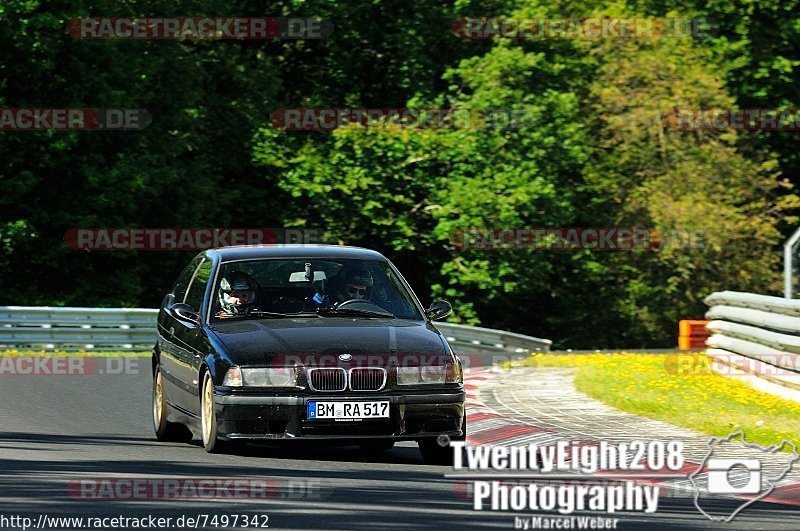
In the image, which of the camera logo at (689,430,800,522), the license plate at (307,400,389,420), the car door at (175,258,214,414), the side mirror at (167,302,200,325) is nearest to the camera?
the camera logo at (689,430,800,522)

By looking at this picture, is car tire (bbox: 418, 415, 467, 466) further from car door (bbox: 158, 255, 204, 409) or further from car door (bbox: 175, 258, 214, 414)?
car door (bbox: 158, 255, 204, 409)

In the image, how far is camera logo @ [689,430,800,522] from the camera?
10.2m

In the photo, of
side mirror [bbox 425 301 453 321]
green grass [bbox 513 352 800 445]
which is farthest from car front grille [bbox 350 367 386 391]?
green grass [bbox 513 352 800 445]

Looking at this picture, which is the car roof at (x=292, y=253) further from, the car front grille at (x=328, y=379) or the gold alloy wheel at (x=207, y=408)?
the car front grille at (x=328, y=379)

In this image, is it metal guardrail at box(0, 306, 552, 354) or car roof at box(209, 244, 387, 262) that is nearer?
car roof at box(209, 244, 387, 262)

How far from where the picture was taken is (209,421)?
40.8 feet

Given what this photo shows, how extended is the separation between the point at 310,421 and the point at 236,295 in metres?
1.68

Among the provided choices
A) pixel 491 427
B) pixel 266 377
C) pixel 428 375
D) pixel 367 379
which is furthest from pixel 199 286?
pixel 491 427

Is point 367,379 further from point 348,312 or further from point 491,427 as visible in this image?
point 491,427

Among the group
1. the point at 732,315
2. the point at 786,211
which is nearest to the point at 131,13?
the point at 786,211

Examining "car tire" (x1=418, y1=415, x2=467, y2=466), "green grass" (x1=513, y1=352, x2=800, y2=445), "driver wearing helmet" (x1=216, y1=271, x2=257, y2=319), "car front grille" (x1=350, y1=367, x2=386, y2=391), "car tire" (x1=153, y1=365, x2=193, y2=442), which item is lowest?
"green grass" (x1=513, y1=352, x2=800, y2=445)

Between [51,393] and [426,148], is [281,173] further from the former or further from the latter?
[51,393]

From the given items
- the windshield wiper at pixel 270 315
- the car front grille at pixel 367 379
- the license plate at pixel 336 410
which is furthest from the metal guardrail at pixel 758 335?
the license plate at pixel 336 410

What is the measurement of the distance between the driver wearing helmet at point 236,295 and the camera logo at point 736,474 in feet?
11.8
